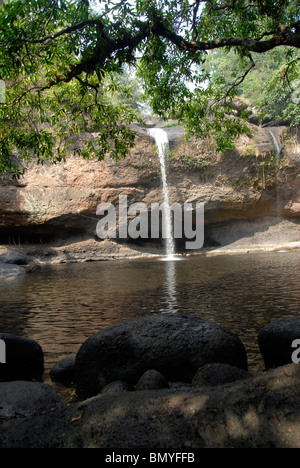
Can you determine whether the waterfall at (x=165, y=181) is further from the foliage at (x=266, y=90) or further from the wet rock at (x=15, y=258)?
the wet rock at (x=15, y=258)

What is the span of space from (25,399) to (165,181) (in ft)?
76.4

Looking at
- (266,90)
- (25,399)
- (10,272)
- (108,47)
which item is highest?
(266,90)

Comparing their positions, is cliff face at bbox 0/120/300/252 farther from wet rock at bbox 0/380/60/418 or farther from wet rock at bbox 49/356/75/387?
wet rock at bbox 0/380/60/418

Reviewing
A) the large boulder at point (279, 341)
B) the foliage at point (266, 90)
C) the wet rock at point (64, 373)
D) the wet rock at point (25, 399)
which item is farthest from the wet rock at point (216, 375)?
the foliage at point (266, 90)

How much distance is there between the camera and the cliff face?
23.2 metres

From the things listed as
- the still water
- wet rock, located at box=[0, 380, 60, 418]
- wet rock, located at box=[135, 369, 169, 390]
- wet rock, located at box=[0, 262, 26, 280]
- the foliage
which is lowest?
wet rock, located at box=[0, 262, 26, 280]

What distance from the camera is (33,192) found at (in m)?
23.0

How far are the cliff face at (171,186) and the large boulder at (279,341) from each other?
67.9 feet

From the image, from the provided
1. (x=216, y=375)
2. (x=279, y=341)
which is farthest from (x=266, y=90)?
(x=216, y=375)

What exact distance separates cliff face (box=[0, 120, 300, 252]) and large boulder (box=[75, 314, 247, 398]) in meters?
20.1

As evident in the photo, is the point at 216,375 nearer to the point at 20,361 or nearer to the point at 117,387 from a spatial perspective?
the point at 117,387

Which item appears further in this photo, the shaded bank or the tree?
the tree

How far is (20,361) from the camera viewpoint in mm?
4320

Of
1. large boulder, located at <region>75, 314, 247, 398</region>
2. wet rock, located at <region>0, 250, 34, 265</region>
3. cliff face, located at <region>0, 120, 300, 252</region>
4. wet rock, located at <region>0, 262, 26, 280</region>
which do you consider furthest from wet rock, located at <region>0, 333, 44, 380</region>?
cliff face, located at <region>0, 120, 300, 252</region>
